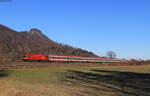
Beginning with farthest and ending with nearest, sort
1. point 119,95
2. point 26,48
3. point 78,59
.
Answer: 1. point 26,48
2. point 78,59
3. point 119,95

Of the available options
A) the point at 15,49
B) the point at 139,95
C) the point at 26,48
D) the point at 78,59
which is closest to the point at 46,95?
the point at 139,95

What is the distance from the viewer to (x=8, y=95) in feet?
35.5

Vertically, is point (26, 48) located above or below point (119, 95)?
above

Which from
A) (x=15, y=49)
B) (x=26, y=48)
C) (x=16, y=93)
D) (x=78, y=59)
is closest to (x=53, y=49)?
(x=26, y=48)

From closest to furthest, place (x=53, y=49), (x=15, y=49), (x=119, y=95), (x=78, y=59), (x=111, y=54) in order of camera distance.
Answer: (x=119, y=95), (x=78, y=59), (x=15, y=49), (x=53, y=49), (x=111, y=54)

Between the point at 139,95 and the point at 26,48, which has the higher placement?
the point at 26,48

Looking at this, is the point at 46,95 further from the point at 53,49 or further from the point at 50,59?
the point at 53,49

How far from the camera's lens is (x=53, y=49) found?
146625 mm

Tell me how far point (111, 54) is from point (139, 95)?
17331 centimetres

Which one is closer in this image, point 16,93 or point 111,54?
point 16,93

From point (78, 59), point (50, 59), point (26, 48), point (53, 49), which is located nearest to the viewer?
point (50, 59)

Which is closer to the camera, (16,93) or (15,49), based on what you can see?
(16,93)

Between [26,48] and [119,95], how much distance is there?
413 ft

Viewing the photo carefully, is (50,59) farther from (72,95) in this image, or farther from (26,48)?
(26,48)
